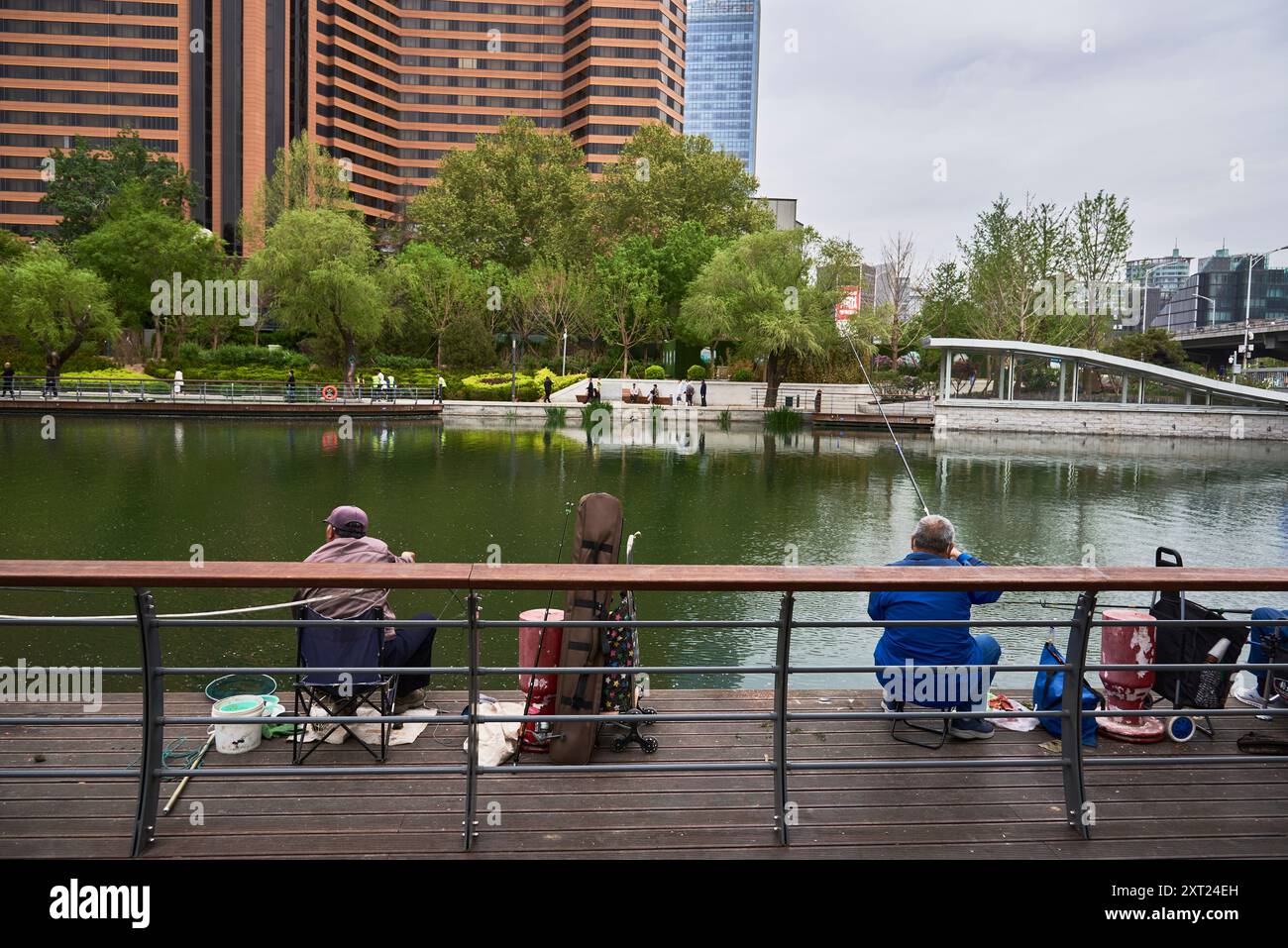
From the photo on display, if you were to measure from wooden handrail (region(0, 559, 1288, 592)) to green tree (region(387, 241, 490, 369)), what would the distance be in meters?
51.6

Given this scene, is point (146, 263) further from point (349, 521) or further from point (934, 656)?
point (934, 656)

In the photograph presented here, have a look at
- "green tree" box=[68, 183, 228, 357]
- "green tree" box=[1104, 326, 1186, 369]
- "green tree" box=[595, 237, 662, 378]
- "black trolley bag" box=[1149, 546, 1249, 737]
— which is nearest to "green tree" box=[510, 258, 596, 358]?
"green tree" box=[595, 237, 662, 378]

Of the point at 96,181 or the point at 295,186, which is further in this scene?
the point at 96,181

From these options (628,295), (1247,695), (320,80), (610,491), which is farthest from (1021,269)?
(320,80)

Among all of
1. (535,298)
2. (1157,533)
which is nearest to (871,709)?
(1157,533)

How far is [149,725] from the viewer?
10.7 ft

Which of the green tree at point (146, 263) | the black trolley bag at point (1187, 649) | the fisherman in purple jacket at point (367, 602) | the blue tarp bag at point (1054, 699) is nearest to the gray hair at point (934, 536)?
the blue tarp bag at point (1054, 699)

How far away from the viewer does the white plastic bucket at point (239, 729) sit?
14.1 feet

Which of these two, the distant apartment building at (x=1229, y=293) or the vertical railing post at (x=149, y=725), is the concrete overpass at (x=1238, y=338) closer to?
the distant apartment building at (x=1229, y=293)

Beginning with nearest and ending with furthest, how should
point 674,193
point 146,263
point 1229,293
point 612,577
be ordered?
point 612,577 → point 146,263 → point 674,193 → point 1229,293

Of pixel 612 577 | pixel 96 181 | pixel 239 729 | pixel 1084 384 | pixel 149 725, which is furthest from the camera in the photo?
pixel 96 181

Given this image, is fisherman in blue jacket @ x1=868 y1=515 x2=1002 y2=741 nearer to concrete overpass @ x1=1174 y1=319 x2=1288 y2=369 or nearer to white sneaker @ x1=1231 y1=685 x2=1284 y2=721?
white sneaker @ x1=1231 y1=685 x2=1284 y2=721

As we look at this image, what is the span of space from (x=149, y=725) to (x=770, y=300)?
43754 millimetres

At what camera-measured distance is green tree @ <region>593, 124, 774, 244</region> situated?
66.1m
